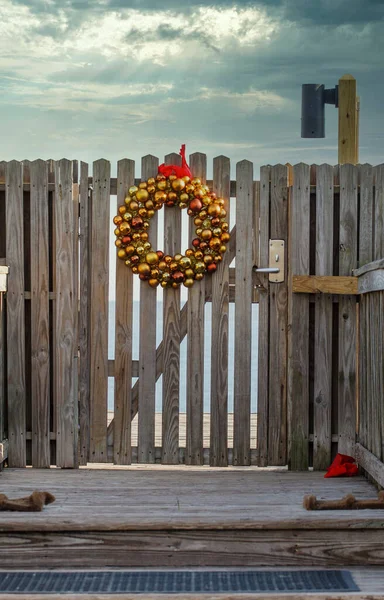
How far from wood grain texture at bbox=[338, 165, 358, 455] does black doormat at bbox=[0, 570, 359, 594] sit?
5.76 ft

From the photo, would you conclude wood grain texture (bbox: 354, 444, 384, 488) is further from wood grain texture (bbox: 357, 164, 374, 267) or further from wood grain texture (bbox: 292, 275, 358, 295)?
wood grain texture (bbox: 357, 164, 374, 267)

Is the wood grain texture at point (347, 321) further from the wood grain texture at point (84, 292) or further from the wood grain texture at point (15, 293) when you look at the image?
the wood grain texture at point (15, 293)

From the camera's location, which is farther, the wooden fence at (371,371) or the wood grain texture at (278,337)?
the wood grain texture at (278,337)

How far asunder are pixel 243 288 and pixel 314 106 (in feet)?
5.72

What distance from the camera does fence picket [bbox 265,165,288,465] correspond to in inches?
216

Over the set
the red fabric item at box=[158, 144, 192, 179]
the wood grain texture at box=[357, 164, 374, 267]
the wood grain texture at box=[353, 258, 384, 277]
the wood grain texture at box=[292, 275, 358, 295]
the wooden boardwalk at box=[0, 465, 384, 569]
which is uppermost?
the red fabric item at box=[158, 144, 192, 179]

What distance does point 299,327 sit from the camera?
5.45m

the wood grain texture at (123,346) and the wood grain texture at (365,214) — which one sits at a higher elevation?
the wood grain texture at (365,214)

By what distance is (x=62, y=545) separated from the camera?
3.97m

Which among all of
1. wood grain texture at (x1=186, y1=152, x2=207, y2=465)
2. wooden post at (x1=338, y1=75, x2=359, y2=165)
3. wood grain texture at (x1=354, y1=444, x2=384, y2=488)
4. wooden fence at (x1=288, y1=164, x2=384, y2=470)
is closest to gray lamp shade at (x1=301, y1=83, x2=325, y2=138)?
wooden post at (x1=338, y1=75, x2=359, y2=165)

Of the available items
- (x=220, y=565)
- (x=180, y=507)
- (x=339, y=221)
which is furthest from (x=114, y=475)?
(x=339, y=221)

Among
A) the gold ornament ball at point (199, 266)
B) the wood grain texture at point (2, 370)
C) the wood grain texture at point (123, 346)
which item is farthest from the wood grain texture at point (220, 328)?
the wood grain texture at point (2, 370)

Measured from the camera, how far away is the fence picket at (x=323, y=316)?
17.9 ft

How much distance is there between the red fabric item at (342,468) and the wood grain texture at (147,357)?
4.16 feet
